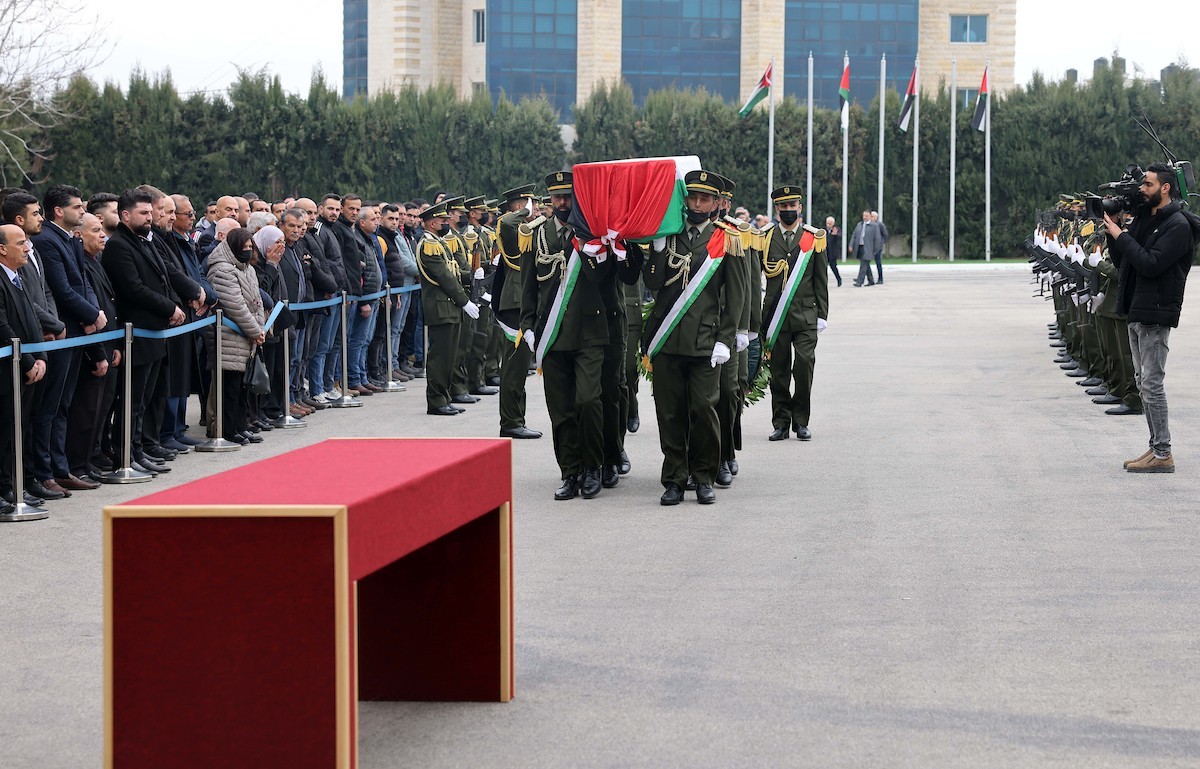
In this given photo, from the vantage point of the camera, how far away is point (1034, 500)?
34.5ft

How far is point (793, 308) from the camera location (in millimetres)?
13656

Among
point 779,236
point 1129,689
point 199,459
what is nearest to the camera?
point 1129,689

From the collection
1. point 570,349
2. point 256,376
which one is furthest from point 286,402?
point 570,349

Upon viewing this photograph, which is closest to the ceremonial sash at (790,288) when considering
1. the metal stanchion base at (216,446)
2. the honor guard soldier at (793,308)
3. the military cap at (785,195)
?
the honor guard soldier at (793,308)

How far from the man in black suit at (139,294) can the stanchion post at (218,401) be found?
89cm

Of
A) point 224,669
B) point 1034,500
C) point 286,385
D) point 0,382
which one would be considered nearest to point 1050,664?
point 224,669

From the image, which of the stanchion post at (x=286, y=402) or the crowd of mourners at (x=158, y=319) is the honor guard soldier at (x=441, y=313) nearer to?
the crowd of mourners at (x=158, y=319)

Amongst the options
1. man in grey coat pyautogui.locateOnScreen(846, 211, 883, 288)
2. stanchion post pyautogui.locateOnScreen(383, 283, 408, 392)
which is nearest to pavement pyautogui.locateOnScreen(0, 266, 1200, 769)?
stanchion post pyautogui.locateOnScreen(383, 283, 408, 392)

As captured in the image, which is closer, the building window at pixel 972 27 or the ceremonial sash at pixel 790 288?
the ceremonial sash at pixel 790 288

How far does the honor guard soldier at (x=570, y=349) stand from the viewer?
10.7 m

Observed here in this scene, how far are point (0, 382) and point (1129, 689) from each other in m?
6.82

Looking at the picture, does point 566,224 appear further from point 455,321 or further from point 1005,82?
point 1005,82

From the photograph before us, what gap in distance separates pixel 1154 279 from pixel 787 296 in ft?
10.4

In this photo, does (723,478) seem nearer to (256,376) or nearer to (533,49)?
(256,376)
